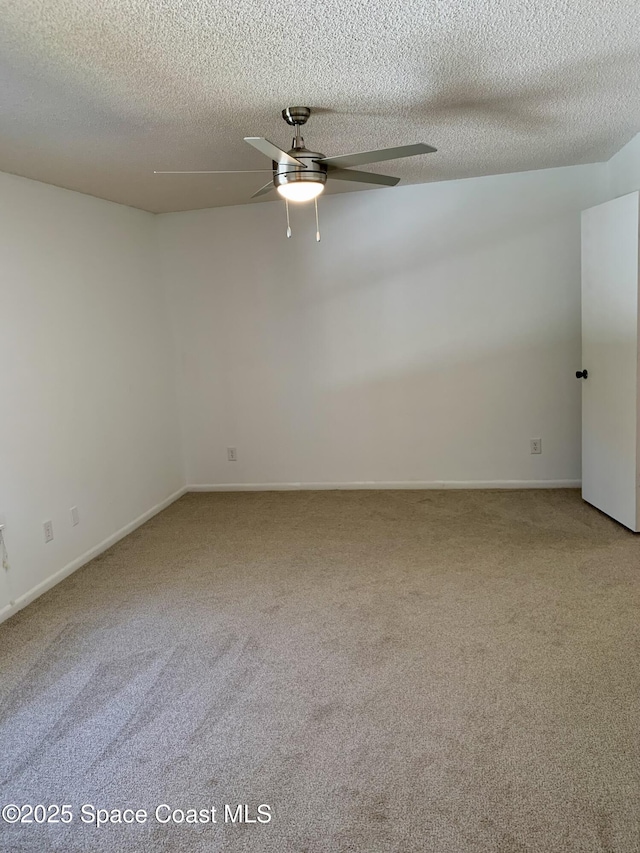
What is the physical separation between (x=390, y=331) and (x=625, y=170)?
1860mm

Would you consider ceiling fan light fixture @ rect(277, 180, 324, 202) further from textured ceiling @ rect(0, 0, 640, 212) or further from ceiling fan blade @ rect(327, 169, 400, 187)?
textured ceiling @ rect(0, 0, 640, 212)

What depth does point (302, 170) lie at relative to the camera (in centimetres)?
250

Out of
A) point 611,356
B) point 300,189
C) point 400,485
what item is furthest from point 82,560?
point 611,356

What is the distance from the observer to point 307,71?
2.22m

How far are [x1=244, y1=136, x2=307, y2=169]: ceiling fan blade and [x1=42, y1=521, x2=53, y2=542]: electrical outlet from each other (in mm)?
2370

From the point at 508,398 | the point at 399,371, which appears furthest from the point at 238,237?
the point at 508,398

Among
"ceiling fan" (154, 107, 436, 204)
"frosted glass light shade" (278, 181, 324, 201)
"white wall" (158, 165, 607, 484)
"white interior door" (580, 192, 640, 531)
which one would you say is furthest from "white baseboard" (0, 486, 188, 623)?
"white interior door" (580, 192, 640, 531)

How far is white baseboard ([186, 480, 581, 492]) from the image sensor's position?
15.6ft

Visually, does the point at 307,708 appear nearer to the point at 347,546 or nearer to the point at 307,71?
the point at 347,546

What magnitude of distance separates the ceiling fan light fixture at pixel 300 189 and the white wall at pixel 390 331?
7.16 feet

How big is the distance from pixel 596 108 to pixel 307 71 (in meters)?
1.55

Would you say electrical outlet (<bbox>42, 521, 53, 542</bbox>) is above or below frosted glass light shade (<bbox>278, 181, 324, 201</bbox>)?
below

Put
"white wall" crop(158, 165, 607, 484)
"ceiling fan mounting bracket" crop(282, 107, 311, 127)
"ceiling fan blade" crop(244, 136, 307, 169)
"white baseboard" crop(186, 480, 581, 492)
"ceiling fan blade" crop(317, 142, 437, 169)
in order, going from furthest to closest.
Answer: "white baseboard" crop(186, 480, 581, 492)
"white wall" crop(158, 165, 607, 484)
"ceiling fan mounting bracket" crop(282, 107, 311, 127)
"ceiling fan blade" crop(317, 142, 437, 169)
"ceiling fan blade" crop(244, 136, 307, 169)

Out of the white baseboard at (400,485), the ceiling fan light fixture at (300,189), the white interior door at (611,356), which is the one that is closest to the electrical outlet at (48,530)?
the white baseboard at (400,485)
